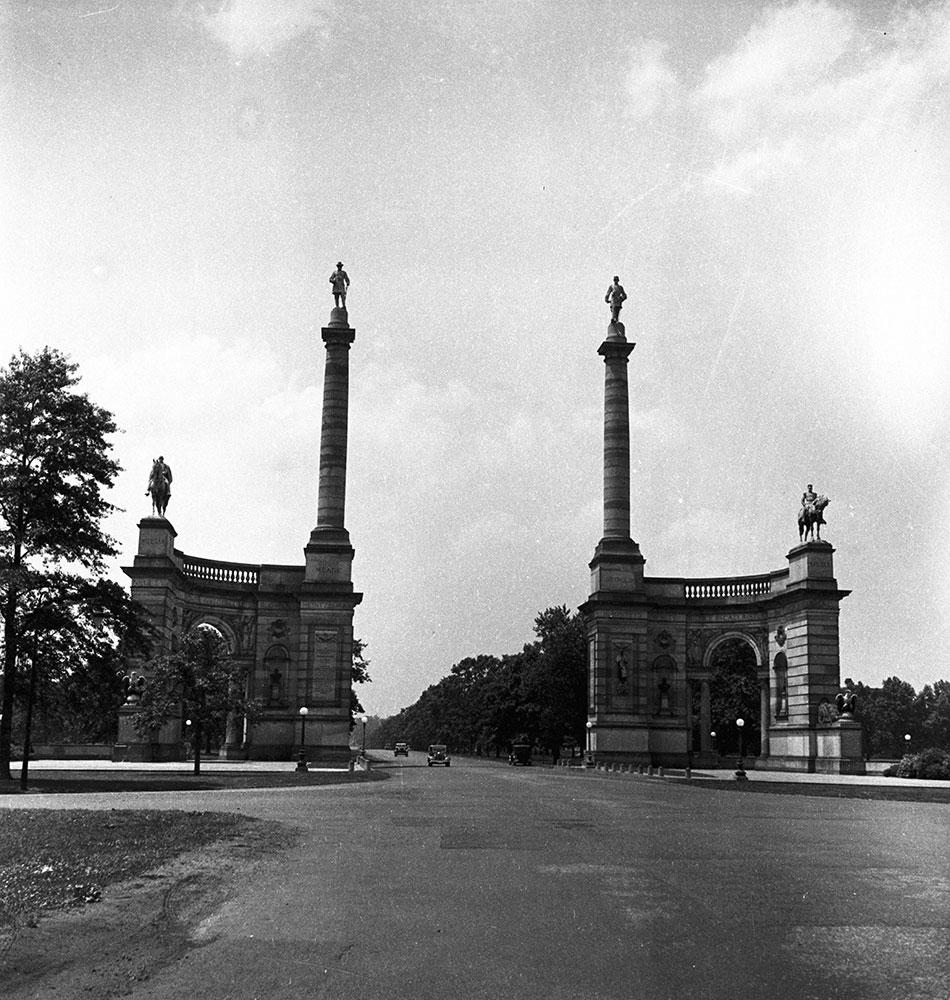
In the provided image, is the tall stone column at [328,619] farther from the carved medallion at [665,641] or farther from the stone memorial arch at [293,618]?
the carved medallion at [665,641]

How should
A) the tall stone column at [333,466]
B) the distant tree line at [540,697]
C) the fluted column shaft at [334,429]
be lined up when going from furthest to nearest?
the distant tree line at [540,697] → the fluted column shaft at [334,429] → the tall stone column at [333,466]

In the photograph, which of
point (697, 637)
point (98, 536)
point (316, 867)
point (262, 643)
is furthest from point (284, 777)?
point (697, 637)

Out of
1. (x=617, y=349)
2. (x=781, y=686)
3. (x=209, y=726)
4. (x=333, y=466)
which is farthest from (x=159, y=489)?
(x=781, y=686)

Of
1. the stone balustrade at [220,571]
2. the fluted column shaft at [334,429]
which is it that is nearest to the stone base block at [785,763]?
the fluted column shaft at [334,429]

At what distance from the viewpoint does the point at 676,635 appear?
56594 mm

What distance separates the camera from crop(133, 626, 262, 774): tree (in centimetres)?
4047

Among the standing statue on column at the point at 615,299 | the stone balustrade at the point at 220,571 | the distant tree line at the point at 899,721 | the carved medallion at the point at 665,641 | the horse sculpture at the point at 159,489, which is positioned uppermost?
the standing statue on column at the point at 615,299

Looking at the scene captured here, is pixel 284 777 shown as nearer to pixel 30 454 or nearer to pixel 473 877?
pixel 30 454

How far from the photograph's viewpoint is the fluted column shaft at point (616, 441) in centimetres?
5759

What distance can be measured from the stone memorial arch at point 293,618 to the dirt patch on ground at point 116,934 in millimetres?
40410

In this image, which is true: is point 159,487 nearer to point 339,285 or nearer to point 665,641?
point 339,285

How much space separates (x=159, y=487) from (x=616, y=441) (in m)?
23.7

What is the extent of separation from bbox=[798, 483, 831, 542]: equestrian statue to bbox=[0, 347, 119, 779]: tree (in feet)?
110

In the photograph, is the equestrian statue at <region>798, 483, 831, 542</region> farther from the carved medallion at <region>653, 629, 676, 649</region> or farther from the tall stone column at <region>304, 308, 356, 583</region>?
the tall stone column at <region>304, 308, 356, 583</region>
